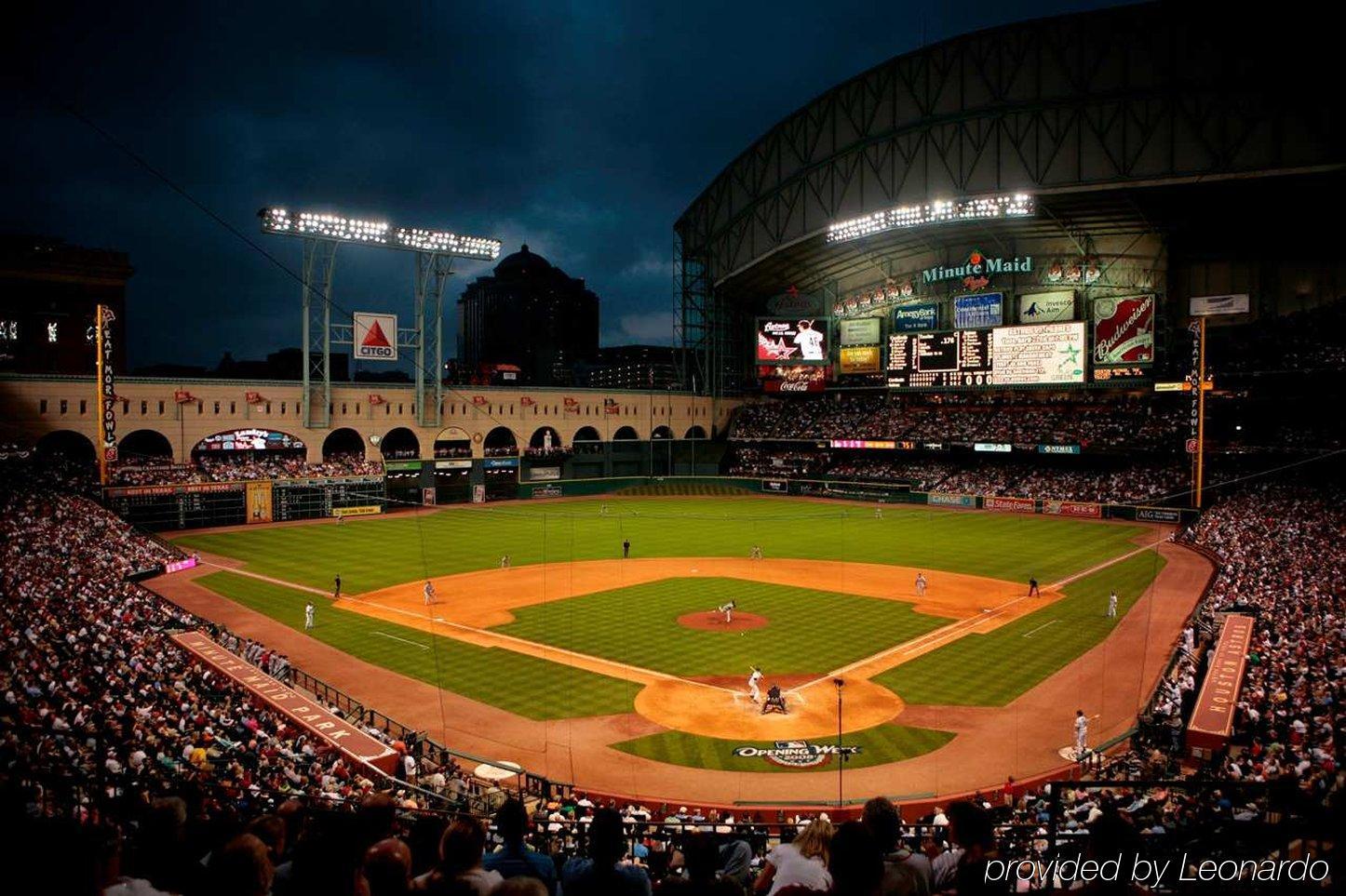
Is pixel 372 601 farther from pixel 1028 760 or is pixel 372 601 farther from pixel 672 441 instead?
pixel 672 441

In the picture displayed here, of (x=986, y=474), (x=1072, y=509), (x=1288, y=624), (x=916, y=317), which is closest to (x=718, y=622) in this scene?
(x=1288, y=624)

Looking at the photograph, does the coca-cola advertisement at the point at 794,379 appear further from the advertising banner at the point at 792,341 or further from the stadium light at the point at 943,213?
the stadium light at the point at 943,213

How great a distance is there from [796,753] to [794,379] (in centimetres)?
6246

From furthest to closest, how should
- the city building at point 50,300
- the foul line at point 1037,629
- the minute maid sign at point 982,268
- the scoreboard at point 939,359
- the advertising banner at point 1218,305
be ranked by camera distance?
the minute maid sign at point 982,268
the scoreboard at point 939,359
the city building at point 50,300
the advertising banner at point 1218,305
the foul line at point 1037,629

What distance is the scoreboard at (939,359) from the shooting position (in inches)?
2645

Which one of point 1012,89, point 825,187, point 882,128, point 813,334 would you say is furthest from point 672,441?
point 1012,89

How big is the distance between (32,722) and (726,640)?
2080cm

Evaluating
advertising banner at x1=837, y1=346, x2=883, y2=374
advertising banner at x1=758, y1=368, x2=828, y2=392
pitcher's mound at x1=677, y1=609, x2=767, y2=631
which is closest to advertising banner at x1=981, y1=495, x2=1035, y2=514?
advertising banner at x1=837, y1=346, x2=883, y2=374

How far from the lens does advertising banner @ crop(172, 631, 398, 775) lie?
17953mm

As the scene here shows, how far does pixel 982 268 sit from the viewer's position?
70.0m

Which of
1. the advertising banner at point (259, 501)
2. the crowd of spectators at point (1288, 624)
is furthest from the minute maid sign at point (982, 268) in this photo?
the advertising banner at point (259, 501)

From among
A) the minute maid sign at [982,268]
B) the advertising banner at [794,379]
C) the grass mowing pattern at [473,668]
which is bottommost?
the grass mowing pattern at [473,668]

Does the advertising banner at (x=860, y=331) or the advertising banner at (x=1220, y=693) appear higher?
the advertising banner at (x=860, y=331)

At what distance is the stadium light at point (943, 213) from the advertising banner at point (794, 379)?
660 inches
